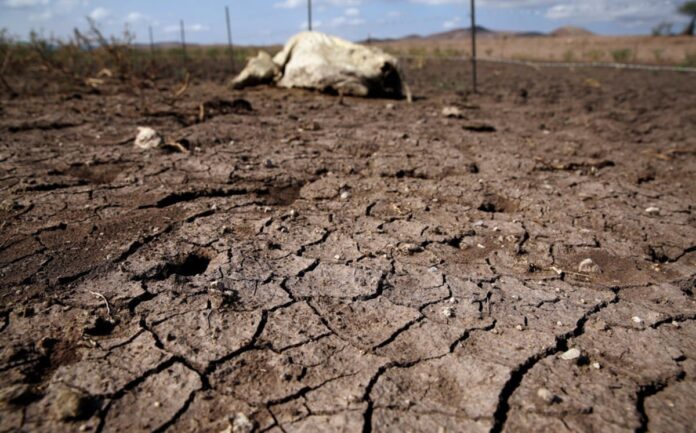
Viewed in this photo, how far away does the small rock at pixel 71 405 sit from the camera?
1271mm

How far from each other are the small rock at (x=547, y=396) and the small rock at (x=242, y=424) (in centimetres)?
88

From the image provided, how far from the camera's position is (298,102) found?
608 centimetres

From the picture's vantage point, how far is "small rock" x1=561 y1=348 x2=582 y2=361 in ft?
5.18

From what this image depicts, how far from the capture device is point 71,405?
128cm

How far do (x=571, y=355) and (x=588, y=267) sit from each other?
0.76 metres

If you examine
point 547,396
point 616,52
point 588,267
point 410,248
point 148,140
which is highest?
point 616,52

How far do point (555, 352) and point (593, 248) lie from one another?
40.5 inches

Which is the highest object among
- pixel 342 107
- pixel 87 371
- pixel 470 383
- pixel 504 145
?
pixel 342 107

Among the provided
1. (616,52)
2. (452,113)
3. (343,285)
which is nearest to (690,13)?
(616,52)

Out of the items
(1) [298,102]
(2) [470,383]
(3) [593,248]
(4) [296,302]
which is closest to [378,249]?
(4) [296,302]

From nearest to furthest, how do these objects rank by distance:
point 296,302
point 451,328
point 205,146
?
point 451,328
point 296,302
point 205,146

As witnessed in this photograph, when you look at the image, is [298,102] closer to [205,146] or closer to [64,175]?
[205,146]

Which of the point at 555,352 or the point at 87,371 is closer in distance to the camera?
the point at 87,371

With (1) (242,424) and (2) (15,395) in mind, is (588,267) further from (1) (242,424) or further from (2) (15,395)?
(2) (15,395)
